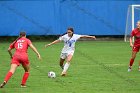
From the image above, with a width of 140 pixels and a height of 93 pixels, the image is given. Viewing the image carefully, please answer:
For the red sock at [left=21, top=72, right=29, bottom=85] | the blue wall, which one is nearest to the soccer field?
the red sock at [left=21, top=72, right=29, bottom=85]

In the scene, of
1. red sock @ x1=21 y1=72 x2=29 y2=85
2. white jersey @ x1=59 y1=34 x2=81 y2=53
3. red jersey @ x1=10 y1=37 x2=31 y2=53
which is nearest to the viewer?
red jersey @ x1=10 y1=37 x2=31 y2=53

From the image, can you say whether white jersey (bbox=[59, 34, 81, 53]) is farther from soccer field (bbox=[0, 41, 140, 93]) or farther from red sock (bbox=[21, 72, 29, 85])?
red sock (bbox=[21, 72, 29, 85])

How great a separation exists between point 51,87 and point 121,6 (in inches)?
921

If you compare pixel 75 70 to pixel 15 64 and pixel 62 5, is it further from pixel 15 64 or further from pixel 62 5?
pixel 62 5

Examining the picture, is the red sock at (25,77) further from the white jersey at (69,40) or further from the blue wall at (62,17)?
the blue wall at (62,17)

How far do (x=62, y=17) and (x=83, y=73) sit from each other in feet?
59.6

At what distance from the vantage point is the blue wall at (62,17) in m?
39.9

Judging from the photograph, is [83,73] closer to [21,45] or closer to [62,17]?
[21,45]

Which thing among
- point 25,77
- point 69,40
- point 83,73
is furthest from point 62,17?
point 25,77

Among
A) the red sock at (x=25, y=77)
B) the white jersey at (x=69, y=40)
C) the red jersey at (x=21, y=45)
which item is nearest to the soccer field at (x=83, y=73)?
the red sock at (x=25, y=77)

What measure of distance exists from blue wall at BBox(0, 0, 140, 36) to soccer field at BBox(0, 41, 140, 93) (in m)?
4.75

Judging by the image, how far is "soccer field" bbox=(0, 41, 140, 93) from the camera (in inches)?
723

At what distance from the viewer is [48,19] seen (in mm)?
40375

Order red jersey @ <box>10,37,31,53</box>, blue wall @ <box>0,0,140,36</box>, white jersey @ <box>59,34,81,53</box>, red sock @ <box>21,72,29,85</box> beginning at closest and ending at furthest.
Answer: red jersey @ <box>10,37,31,53</box>, red sock @ <box>21,72,29,85</box>, white jersey @ <box>59,34,81,53</box>, blue wall @ <box>0,0,140,36</box>
